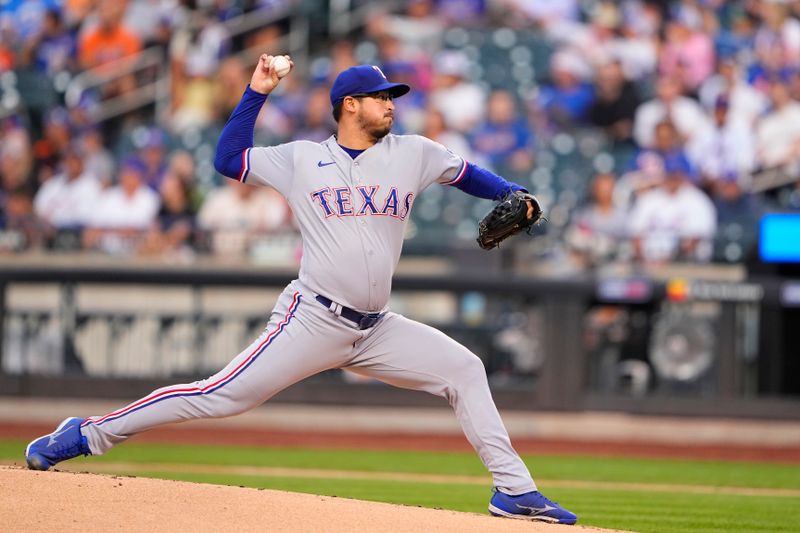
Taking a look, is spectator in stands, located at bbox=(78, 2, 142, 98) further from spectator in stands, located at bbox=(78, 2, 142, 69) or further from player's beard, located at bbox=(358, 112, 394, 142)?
player's beard, located at bbox=(358, 112, 394, 142)

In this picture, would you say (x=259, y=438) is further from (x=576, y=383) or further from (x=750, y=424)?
(x=750, y=424)

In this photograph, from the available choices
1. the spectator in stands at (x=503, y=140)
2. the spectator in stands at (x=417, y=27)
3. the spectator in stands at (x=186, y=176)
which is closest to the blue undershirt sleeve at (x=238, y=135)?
the spectator in stands at (x=186, y=176)

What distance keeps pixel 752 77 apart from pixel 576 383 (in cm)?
425

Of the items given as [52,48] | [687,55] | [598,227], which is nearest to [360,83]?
[598,227]

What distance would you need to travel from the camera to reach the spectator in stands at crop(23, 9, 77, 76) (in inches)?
559

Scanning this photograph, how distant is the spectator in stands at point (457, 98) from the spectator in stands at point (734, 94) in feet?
7.51

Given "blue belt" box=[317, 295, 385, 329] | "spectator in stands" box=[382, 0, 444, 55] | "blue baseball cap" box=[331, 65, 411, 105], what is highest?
"spectator in stands" box=[382, 0, 444, 55]

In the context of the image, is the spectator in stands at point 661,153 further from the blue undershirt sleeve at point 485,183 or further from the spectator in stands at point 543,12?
the blue undershirt sleeve at point 485,183

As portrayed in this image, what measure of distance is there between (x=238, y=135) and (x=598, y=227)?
681 centimetres

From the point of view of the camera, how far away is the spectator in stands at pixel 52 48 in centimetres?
1421

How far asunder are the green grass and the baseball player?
1150mm

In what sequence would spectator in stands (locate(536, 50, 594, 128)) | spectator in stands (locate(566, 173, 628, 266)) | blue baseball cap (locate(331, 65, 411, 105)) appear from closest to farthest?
blue baseball cap (locate(331, 65, 411, 105)) → spectator in stands (locate(566, 173, 628, 266)) → spectator in stands (locate(536, 50, 594, 128))

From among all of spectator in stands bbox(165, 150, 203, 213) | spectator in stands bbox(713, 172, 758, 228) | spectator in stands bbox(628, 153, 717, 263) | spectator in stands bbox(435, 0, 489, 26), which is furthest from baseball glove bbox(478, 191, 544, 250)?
spectator in stands bbox(435, 0, 489, 26)

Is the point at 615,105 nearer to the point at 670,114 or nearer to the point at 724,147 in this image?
the point at 670,114
